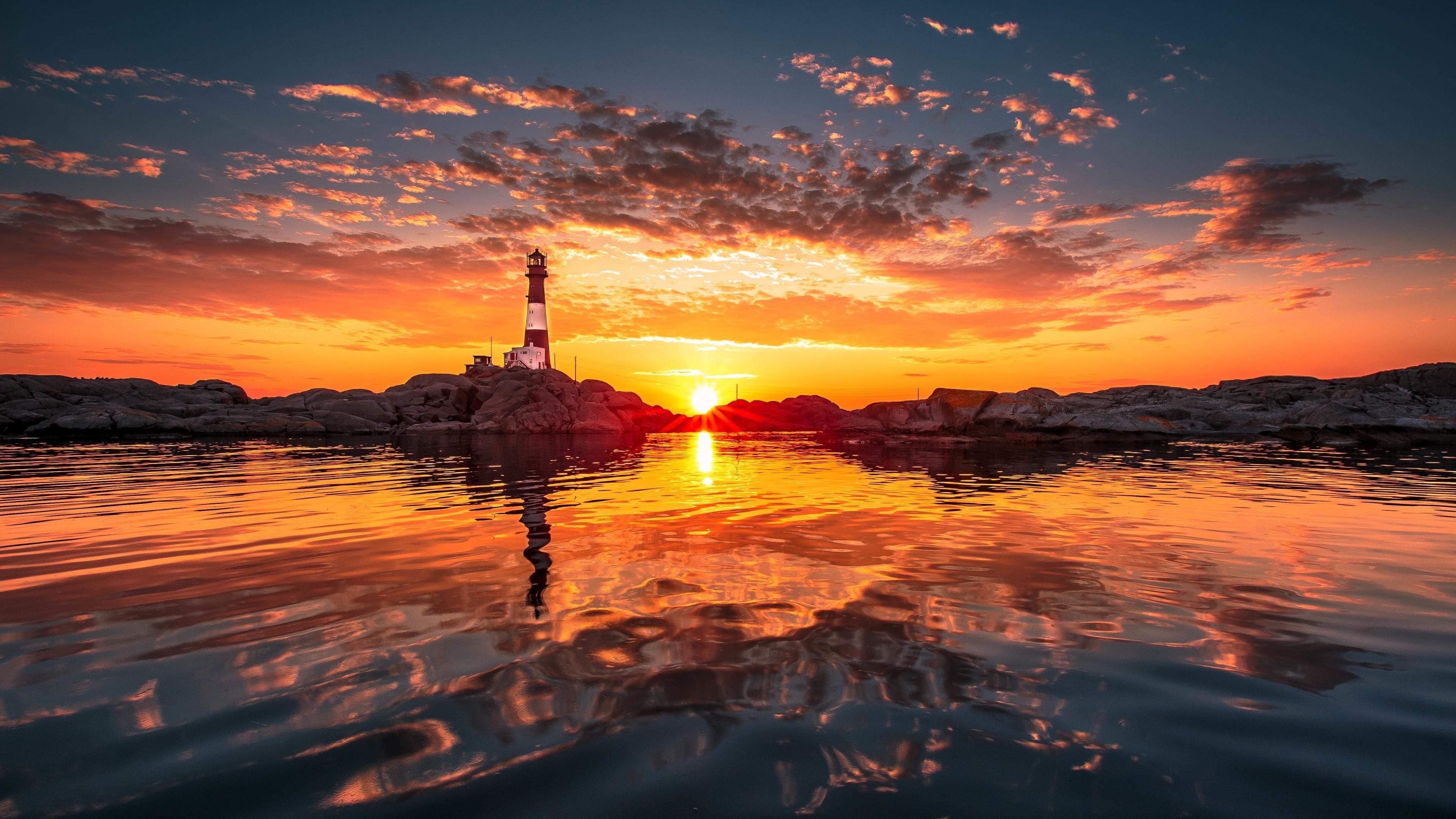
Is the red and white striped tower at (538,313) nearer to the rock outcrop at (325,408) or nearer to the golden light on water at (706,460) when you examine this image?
the rock outcrop at (325,408)

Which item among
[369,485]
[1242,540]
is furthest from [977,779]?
[369,485]

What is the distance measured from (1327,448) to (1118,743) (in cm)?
4385

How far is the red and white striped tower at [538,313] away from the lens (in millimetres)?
78062

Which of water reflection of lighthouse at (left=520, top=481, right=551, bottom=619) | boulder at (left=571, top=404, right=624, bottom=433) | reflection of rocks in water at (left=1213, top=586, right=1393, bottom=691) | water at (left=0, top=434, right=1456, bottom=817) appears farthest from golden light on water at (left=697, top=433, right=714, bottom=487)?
boulder at (left=571, top=404, right=624, bottom=433)

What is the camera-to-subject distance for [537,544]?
338 inches

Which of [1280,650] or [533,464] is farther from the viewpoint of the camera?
[533,464]

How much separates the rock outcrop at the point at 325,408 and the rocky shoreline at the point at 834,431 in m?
0.15

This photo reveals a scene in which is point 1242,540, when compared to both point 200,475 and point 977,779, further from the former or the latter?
point 200,475

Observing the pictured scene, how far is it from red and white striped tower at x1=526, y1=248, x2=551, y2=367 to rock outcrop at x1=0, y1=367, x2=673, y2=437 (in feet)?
21.5

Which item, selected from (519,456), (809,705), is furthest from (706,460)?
(809,705)

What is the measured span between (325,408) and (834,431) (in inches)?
2468

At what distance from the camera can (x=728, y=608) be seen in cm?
559

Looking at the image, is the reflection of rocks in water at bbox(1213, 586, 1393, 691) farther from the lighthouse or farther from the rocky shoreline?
the lighthouse

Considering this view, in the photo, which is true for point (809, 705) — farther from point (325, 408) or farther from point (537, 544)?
point (325, 408)
